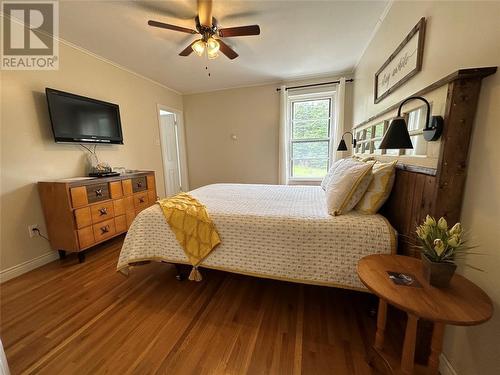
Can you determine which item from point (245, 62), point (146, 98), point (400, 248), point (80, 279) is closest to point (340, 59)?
point (245, 62)

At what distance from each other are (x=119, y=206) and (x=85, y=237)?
50cm

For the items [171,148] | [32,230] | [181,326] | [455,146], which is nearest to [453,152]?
[455,146]

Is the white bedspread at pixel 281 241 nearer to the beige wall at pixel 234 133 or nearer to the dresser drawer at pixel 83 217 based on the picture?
the dresser drawer at pixel 83 217

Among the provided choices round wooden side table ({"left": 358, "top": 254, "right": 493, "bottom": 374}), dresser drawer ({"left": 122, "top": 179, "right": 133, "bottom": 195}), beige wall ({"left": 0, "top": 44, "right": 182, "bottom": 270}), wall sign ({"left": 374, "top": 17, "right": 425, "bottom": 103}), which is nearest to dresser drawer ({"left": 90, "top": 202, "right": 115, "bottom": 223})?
dresser drawer ({"left": 122, "top": 179, "right": 133, "bottom": 195})

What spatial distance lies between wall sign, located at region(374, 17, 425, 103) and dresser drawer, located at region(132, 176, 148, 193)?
10.3ft

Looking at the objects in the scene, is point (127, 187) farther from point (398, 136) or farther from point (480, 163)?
point (480, 163)

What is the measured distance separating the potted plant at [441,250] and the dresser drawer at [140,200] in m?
3.08

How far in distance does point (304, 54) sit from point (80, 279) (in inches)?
147

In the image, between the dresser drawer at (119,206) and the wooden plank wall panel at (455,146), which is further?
the dresser drawer at (119,206)

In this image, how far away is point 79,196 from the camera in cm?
214

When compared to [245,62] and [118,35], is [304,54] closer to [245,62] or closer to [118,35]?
[245,62]

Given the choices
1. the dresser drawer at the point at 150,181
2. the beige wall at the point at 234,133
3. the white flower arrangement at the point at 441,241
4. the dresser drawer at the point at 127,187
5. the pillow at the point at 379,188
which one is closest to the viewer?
the white flower arrangement at the point at 441,241

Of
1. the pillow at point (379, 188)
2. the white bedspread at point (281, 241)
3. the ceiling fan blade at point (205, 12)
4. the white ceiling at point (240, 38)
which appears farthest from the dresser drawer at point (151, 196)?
the pillow at point (379, 188)

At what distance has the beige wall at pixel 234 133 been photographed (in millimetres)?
3979
